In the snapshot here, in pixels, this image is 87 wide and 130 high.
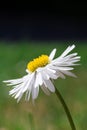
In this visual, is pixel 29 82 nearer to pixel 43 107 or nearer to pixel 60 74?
pixel 60 74

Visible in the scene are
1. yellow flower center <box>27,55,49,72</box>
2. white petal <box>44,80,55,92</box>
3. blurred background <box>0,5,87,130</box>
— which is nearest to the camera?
white petal <box>44,80,55,92</box>

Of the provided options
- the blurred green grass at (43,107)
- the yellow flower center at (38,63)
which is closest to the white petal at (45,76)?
the yellow flower center at (38,63)

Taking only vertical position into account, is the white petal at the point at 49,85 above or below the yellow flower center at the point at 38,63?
below

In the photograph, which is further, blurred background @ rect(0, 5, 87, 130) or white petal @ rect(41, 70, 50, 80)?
blurred background @ rect(0, 5, 87, 130)

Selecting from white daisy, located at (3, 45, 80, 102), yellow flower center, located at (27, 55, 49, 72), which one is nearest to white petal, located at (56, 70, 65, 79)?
white daisy, located at (3, 45, 80, 102)

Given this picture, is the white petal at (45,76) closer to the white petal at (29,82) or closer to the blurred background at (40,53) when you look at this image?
the white petal at (29,82)

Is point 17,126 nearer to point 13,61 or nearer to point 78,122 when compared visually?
point 78,122

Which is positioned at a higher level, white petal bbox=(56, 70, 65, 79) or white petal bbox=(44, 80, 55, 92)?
white petal bbox=(56, 70, 65, 79)

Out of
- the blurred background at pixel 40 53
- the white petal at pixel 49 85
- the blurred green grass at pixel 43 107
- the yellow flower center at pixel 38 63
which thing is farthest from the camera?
the blurred background at pixel 40 53

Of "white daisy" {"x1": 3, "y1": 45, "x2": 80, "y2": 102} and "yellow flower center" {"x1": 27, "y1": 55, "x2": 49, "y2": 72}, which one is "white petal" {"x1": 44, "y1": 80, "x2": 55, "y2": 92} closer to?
"white daisy" {"x1": 3, "y1": 45, "x2": 80, "y2": 102}
